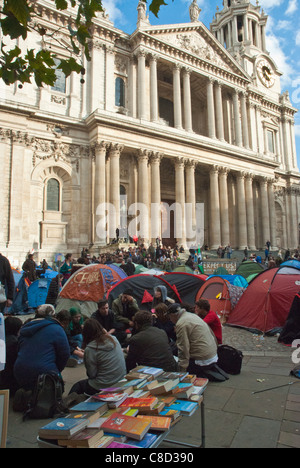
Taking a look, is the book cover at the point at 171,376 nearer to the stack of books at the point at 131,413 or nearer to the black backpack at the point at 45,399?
the stack of books at the point at 131,413

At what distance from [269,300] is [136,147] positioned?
19.0 m

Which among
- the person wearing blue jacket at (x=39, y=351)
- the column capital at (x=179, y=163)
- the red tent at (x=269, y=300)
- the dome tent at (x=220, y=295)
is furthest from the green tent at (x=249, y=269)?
the person wearing blue jacket at (x=39, y=351)

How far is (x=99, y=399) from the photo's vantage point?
357cm

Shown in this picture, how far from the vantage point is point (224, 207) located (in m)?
31.1

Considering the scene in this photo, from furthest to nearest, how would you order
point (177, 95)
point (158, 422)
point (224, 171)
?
point (224, 171) < point (177, 95) < point (158, 422)

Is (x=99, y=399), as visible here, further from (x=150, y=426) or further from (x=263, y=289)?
(x=263, y=289)

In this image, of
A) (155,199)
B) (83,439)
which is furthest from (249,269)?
(83,439)

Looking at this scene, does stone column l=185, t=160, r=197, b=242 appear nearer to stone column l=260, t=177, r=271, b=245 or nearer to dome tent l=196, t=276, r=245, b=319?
stone column l=260, t=177, r=271, b=245

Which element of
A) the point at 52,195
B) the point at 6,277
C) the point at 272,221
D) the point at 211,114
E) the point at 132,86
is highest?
the point at 132,86

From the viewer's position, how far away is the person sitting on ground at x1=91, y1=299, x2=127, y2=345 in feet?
23.9

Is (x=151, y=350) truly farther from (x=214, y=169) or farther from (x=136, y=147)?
(x=214, y=169)

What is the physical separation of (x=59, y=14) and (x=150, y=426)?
30404 mm

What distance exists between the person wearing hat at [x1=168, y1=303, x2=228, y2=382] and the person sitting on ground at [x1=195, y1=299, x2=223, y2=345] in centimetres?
71

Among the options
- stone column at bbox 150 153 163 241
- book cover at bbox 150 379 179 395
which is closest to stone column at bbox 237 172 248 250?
stone column at bbox 150 153 163 241
